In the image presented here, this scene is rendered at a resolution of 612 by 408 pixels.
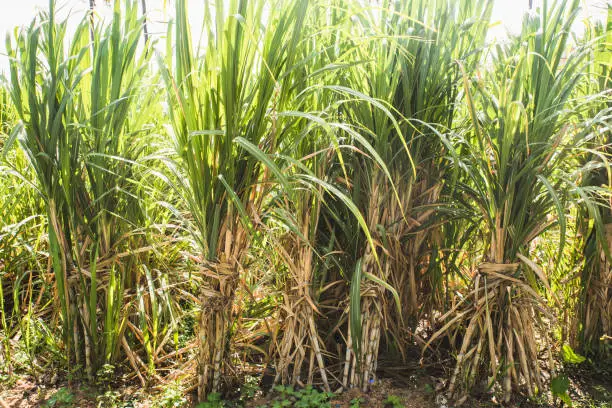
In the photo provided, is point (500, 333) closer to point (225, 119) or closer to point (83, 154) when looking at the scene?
point (225, 119)

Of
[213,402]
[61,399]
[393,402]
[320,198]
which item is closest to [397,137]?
[320,198]

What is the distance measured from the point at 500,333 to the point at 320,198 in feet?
2.17

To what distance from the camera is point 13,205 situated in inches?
87.7

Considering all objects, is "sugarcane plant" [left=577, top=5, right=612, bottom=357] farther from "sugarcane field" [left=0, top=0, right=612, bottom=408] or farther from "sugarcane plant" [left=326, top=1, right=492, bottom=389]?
"sugarcane plant" [left=326, top=1, right=492, bottom=389]

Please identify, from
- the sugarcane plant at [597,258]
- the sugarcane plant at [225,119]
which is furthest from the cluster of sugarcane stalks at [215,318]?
the sugarcane plant at [597,258]

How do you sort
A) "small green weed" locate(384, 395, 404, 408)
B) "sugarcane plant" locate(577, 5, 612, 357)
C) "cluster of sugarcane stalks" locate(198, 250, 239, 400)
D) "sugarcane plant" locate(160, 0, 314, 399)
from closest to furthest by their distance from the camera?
1. "sugarcane plant" locate(160, 0, 314, 399)
2. "cluster of sugarcane stalks" locate(198, 250, 239, 400)
3. "small green weed" locate(384, 395, 404, 408)
4. "sugarcane plant" locate(577, 5, 612, 357)

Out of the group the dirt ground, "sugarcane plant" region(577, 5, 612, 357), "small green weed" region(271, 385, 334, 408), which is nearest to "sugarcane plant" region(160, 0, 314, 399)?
"small green weed" region(271, 385, 334, 408)

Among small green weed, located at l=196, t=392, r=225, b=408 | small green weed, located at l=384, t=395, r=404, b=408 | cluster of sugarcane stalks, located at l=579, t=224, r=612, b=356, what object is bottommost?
small green weed, located at l=384, t=395, r=404, b=408

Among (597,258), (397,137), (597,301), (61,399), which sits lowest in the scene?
(61,399)

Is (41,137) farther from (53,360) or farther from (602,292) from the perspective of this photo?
(602,292)

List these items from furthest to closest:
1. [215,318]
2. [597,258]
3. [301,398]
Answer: [597,258] → [301,398] → [215,318]

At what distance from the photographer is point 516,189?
1.50 meters

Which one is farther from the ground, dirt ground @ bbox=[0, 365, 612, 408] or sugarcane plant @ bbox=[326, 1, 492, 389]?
sugarcane plant @ bbox=[326, 1, 492, 389]

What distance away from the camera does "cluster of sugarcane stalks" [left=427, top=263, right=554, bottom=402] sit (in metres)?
1.51
